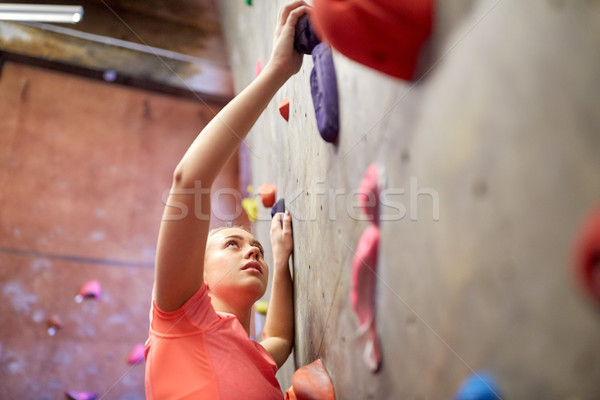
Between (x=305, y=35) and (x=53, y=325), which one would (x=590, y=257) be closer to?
(x=305, y=35)

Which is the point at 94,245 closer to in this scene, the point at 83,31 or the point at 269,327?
the point at 83,31

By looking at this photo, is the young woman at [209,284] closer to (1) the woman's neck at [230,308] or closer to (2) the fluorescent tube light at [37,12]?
(1) the woman's neck at [230,308]

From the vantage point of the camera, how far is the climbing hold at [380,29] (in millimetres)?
634

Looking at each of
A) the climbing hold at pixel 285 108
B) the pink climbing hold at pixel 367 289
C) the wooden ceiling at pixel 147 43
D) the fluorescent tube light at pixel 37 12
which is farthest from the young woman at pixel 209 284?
the wooden ceiling at pixel 147 43

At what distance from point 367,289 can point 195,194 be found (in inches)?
14.1

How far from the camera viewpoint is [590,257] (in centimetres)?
40

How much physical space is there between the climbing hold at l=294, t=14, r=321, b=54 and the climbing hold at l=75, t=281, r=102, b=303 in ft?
9.75

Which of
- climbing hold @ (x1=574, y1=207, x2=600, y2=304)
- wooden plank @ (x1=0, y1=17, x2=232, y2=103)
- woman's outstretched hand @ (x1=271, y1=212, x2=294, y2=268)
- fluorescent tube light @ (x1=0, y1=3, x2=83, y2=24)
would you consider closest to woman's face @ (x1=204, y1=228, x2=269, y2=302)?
woman's outstretched hand @ (x1=271, y1=212, x2=294, y2=268)

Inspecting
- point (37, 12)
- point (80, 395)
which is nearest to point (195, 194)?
point (80, 395)

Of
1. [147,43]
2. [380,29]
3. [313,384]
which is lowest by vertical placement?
[313,384]

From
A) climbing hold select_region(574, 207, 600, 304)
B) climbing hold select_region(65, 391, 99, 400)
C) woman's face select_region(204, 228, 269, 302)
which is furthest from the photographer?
climbing hold select_region(65, 391, 99, 400)

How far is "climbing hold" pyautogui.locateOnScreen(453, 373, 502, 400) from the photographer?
0.53 m

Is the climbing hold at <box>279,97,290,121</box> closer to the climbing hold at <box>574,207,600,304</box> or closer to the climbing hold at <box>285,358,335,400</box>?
the climbing hold at <box>285,358,335,400</box>

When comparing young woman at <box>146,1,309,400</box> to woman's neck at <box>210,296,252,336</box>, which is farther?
woman's neck at <box>210,296,252,336</box>
